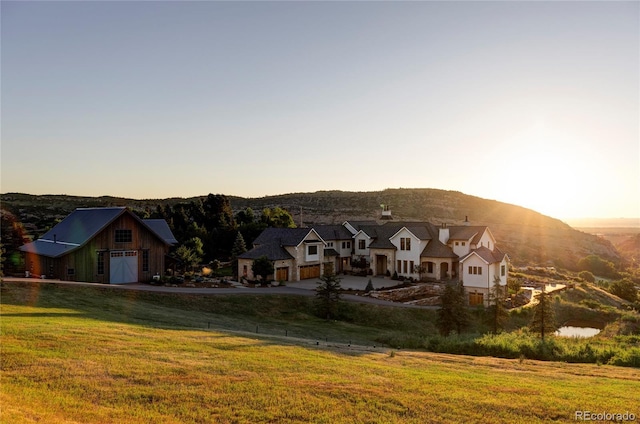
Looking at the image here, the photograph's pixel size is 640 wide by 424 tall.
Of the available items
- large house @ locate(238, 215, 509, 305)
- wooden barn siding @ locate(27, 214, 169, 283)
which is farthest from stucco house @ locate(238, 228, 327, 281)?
wooden barn siding @ locate(27, 214, 169, 283)

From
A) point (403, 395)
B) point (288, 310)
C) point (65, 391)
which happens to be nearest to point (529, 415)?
point (403, 395)

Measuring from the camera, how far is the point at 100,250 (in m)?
38.7

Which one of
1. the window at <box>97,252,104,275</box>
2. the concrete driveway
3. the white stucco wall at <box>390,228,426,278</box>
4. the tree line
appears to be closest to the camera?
the window at <box>97,252,104,275</box>

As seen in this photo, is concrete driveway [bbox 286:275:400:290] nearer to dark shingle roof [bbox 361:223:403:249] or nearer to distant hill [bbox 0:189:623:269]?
dark shingle roof [bbox 361:223:403:249]

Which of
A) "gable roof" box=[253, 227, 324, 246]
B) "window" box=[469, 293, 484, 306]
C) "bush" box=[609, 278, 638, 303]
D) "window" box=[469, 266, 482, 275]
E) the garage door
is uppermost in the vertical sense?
"gable roof" box=[253, 227, 324, 246]

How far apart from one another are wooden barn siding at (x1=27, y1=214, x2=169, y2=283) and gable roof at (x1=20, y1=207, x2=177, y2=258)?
1.54 feet

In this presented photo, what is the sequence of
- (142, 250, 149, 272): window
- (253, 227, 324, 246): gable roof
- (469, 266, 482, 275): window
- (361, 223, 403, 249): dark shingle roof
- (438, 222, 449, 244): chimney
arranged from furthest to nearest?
1. (361, 223, 403, 249): dark shingle roof
2. (438, 222, 449, 244): chimney
3. (253, 227, 324, 246): gable roof
4. (469, 266, 482, 275): window
5. (142, 250, 149, 272): window

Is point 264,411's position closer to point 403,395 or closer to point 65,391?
point 403,395

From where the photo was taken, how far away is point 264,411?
11273 mm

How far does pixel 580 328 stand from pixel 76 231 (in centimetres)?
4615

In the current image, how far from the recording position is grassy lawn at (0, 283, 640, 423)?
36.4 ft

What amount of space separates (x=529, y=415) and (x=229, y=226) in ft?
185

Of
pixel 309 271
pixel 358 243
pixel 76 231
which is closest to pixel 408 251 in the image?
pixel 358 243

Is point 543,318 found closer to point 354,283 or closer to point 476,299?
point 476,299
